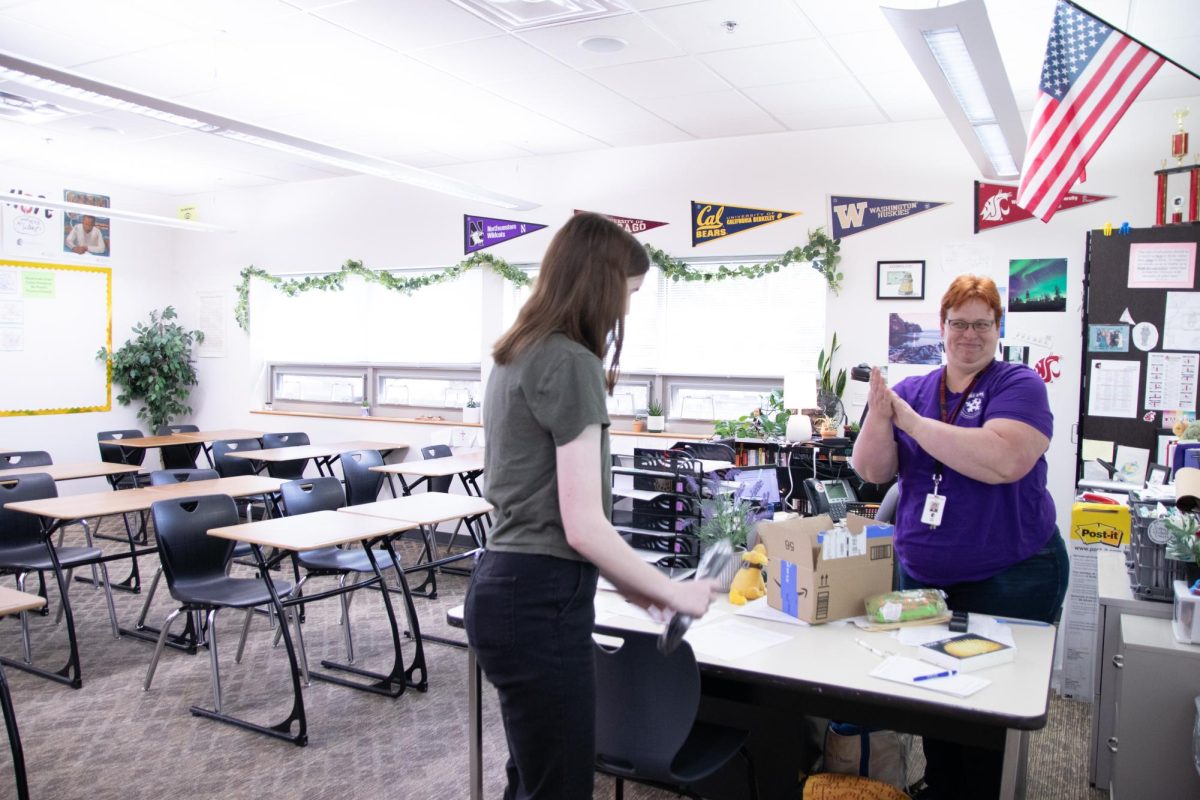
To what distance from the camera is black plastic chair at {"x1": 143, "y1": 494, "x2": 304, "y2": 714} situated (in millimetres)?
3686

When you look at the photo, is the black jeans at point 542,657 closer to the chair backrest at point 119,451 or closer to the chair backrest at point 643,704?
the chair backrest at point 643,704

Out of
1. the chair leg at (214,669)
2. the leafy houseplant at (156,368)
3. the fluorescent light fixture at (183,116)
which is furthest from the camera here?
the leafy houseplant at (156,368)

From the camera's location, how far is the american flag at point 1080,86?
3.36 m

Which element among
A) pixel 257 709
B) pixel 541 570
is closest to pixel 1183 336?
pixel 541 570

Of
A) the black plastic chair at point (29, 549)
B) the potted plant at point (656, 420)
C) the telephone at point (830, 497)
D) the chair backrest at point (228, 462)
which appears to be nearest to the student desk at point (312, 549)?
the black plastic chair at point (29, 549)

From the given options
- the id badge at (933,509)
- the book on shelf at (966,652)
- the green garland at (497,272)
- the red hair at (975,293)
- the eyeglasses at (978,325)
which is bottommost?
the book on shelf at (966,652)

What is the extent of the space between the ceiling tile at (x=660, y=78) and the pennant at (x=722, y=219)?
45.5 inches

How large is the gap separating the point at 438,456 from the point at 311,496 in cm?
186

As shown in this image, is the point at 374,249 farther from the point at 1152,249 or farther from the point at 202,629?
the point at 1152,249

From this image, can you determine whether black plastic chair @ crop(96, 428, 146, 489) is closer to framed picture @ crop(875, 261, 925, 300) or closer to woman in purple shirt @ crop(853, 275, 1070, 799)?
framed picture @ crop(875, 261, 925, 300)

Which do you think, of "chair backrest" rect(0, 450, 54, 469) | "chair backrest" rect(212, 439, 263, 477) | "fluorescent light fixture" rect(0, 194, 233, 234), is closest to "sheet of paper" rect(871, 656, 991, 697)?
"chair backrest" rect(212, 439, 263, 477)

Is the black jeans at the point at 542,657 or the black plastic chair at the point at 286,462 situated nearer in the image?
the black jeans at the point at 542,657

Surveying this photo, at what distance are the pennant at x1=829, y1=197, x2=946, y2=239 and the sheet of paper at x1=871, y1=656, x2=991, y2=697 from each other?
4217 millimetres

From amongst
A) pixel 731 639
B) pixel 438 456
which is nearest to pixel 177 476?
pixel 438 456
